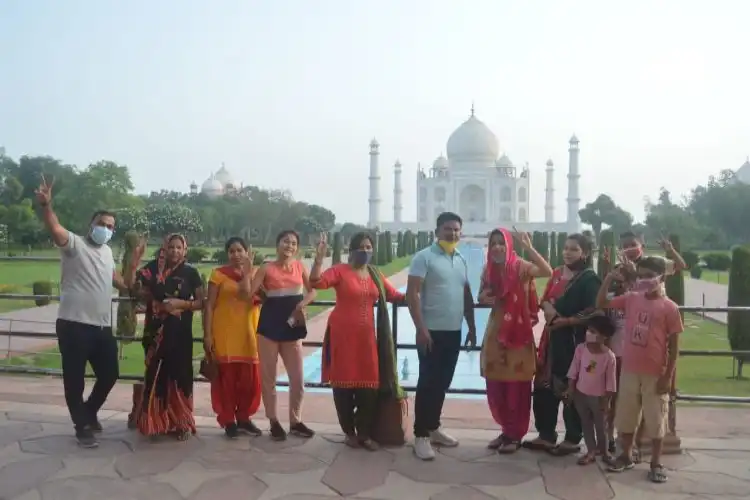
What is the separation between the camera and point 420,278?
3.34 metres

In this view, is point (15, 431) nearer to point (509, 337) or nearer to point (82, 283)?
point (82, 283)

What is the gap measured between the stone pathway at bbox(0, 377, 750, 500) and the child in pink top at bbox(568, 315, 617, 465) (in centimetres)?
13

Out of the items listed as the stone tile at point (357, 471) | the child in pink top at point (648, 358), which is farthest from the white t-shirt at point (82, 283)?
the child in pink top at point (648, 358)

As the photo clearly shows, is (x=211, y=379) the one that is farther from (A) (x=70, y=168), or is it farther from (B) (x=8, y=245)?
(A) (x=70, y=168)

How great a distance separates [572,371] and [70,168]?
1673 inches

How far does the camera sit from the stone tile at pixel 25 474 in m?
2.89

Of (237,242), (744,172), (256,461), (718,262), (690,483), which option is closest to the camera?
(690,483)

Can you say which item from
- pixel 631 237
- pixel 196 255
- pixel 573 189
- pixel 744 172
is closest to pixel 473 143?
pixel 573 189

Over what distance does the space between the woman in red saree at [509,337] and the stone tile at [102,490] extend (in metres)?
1.51

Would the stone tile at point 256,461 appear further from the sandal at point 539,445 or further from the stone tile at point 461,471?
the sandal at point 539,445

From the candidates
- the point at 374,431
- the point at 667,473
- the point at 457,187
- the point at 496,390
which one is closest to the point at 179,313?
the point at 374,431

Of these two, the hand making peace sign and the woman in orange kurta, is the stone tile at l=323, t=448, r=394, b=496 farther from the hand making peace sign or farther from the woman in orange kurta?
the hand making peace sign

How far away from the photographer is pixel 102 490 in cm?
289

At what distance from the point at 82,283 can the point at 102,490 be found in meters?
1.02
